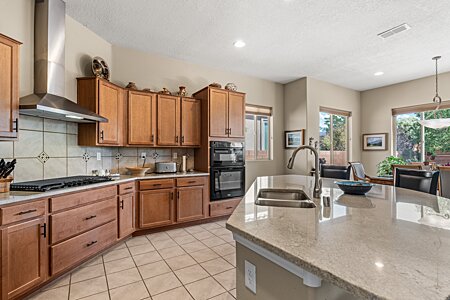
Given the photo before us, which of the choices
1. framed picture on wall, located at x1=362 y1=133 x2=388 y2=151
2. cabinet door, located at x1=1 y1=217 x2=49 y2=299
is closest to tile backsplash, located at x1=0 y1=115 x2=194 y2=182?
cabinet door, located at x1=1 y1=217 x2=49 y2=299

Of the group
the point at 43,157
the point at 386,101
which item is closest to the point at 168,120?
the point at 43,157

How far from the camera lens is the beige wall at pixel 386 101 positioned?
16.0 feet

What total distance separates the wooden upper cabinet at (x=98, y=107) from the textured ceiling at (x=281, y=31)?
2.72 ft

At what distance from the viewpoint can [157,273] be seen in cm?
229

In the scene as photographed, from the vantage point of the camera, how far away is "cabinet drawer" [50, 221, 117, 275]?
2.09 meters

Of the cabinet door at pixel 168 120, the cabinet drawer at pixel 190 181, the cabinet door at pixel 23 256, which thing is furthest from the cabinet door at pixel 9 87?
the cabinet drawer at pixel 190 181

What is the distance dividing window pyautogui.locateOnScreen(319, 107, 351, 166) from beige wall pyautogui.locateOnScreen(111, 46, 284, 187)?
99 cm

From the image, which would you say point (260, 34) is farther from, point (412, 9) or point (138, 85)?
point (138, 85)

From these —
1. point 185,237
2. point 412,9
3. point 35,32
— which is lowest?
point 185,237

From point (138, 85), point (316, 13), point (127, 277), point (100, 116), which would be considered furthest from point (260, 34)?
point (127, 277)

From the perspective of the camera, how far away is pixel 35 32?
2490 mm

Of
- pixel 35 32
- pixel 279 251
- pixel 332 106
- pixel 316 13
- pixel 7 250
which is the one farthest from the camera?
pixel 332 106

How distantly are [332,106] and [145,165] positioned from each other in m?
4.54

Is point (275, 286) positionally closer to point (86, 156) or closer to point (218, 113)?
point (86, 156)
